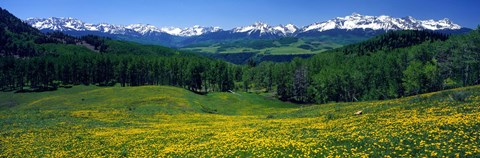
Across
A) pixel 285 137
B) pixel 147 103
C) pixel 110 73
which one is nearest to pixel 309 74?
pixel 147 103

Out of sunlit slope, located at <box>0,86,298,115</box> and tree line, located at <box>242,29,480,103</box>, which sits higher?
tree line, located at <box>242,29,480,103</box>

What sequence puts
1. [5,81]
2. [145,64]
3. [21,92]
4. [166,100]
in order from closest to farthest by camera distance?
[166,100] → [21,92] → [5,81] → [145,64]

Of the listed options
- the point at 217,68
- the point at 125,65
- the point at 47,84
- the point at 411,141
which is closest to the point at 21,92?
the point at 47,84

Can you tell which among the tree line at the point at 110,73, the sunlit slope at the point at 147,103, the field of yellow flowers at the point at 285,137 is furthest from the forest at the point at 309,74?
the field of yellow flowers at the point at 285,137

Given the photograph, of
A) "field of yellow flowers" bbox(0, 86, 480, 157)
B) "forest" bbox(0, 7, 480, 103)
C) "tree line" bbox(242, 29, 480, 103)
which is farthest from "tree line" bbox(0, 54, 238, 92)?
"field of yellow flowers" bbox(0, 86, 480, 157)

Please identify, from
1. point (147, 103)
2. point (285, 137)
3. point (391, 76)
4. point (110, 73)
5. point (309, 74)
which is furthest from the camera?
point (110, 73)

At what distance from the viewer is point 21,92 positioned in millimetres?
132250

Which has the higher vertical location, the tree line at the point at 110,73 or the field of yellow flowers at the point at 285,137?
the tree line at the point at 110,73

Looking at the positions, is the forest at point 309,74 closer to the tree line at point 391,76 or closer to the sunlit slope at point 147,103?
the tree line at point 391,76

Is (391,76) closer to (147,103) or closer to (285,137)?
(147,103)

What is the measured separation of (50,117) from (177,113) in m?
22.1

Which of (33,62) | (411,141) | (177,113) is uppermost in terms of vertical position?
(33,62)

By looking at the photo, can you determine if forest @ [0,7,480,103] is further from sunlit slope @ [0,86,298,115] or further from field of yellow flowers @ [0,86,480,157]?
field of yellow flowers @ [0,86,480,157]

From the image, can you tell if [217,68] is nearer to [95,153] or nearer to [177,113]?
[177,113]
